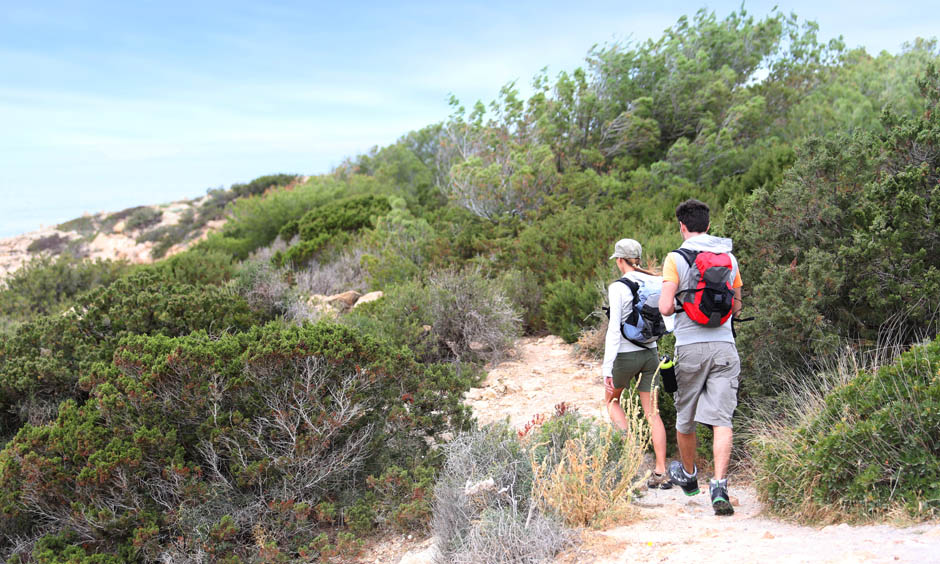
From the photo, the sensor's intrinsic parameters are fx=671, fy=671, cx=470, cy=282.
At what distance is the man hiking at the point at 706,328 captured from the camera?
3.81 meters

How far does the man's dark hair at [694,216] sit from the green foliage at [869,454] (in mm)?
1226

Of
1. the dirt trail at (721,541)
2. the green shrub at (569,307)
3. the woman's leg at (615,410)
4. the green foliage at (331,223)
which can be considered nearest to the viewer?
the dirt trail at (721,541)

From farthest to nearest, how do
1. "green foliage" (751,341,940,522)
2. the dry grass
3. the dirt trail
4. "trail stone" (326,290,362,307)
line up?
"trail stone" (326,290,362,307) < the dry grass < "green foliage" (751,341,940,522) < the dirt trail

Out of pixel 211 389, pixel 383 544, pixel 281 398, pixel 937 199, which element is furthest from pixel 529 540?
pixel 937 199

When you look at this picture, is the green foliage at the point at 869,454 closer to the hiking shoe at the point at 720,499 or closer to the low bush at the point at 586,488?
the hiking shoe at the point at 720,499

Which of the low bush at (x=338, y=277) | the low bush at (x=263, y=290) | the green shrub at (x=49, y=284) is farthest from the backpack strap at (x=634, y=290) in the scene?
the green shrub at (x=49, y=284)

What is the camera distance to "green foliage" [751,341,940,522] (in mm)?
3236

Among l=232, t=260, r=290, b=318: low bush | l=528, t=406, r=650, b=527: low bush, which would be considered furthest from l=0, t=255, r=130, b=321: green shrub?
l=528, t=406, r=650, b=527: low bush

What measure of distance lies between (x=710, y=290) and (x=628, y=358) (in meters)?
0.91

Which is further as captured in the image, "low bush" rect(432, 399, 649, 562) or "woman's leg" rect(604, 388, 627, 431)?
"woman's leg" rect(604, 388, 627, 431)

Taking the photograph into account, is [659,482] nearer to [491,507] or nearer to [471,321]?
[491,507]

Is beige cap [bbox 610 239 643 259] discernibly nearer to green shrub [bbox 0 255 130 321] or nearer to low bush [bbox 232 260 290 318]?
low bush [bbox 232 260 290 318]

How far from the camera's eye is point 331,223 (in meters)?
17.7

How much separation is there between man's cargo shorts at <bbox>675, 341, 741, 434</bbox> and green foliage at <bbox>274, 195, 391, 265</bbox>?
1247cm
